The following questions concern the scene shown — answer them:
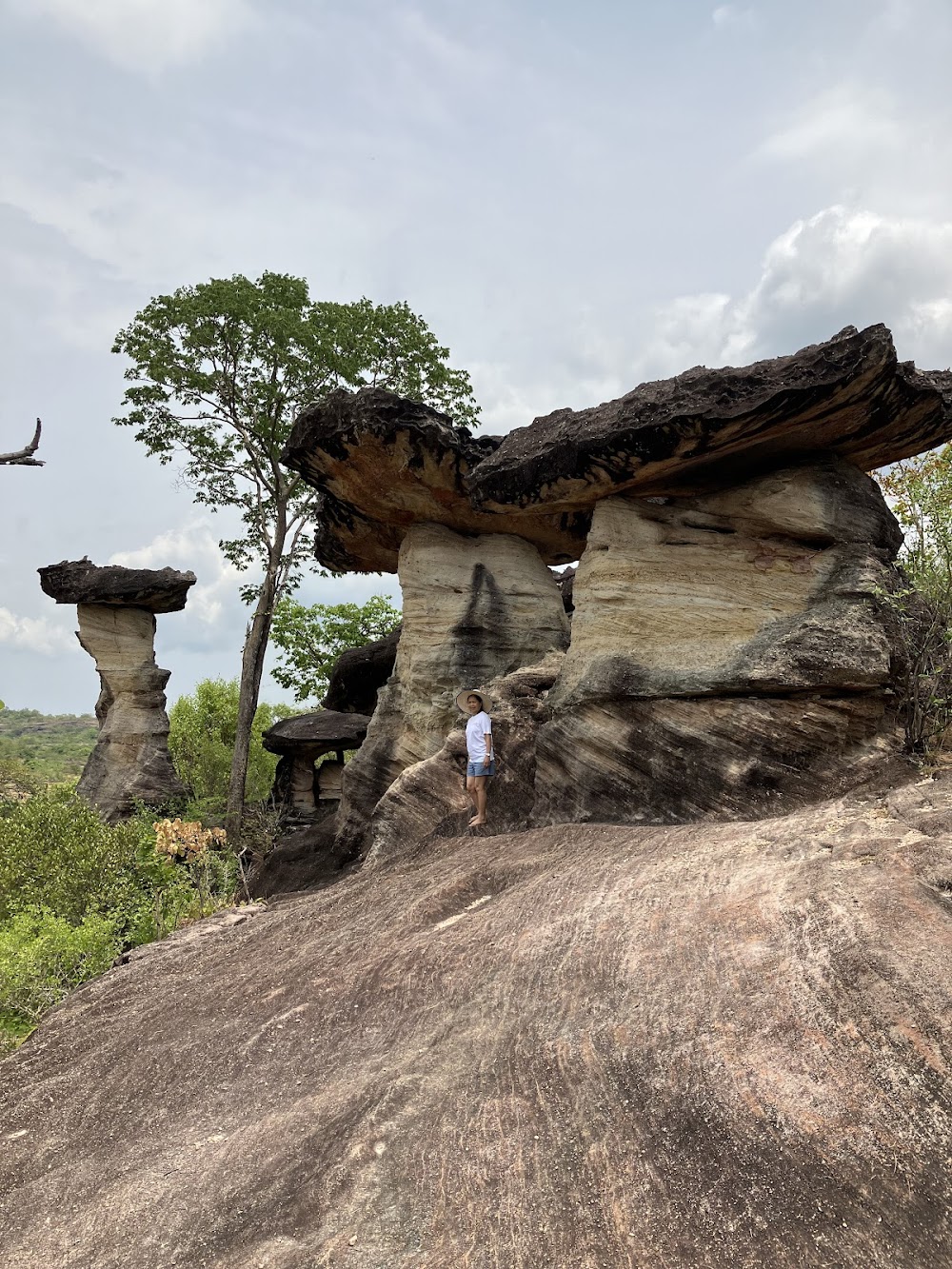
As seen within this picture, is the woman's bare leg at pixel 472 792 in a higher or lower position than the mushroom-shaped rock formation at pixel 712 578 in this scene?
lower

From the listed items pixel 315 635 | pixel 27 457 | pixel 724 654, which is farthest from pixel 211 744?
pixel 724 654

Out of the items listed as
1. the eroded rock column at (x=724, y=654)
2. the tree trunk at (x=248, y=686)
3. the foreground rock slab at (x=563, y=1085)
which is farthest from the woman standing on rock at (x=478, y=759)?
the tree trunk at (x=248, y=686)

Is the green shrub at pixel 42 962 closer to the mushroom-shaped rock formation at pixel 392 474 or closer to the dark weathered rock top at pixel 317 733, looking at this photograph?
the mushroom-shaped rock formation at pixel 392 474

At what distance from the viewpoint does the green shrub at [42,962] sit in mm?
10688

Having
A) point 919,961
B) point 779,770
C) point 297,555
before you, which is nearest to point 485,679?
point 779,770

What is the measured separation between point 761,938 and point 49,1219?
470 cm

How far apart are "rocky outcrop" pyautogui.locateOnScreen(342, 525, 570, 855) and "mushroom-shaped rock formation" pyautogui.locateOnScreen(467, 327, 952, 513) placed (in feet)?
11.9

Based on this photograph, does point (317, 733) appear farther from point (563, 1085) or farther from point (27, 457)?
point (563, 1085)

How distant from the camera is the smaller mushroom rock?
2003 centimetres

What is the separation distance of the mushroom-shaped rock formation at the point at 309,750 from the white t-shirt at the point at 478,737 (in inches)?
518

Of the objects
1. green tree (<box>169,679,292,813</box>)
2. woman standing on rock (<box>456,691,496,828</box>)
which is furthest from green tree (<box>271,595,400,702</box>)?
woman standing on rock (<box>456,691,496,828</box>)

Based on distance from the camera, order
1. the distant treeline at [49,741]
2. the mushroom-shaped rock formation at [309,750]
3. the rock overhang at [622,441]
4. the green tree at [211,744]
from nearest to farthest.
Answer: the rock overhang at [622,441], the mushroom-shaped rock formation at [309,750], the green tree at [211,744], the distant treeline at [49,741]

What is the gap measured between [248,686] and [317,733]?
2385 mm

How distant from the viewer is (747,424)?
9.12m
